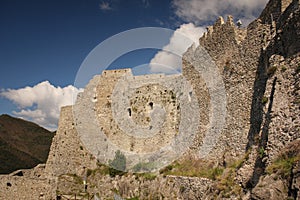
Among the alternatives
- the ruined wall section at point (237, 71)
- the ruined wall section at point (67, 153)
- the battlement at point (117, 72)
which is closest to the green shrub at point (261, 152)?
the ruined wall section at point (237, 71)

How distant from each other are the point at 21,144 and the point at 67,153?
448 inches

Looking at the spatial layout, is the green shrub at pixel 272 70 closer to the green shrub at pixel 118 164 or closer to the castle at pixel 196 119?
the castle at pixel 196 119

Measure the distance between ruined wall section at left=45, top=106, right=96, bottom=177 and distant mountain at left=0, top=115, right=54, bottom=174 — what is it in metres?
6.12

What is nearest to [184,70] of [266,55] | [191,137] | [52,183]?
[191,137]

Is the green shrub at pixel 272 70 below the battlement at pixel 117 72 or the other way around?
below

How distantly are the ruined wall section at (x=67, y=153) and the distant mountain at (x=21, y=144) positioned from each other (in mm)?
6118

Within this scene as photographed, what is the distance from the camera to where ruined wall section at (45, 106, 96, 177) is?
23906 millimetres

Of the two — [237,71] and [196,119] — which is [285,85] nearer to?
[237,71]

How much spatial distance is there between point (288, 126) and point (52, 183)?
53.5 feet

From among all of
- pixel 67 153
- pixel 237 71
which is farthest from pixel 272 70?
pixel 67 153

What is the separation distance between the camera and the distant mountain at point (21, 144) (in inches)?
1176

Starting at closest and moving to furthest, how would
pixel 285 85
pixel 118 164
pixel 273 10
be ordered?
1. pixel 285 85
2. pixel 273 10
3. pixel 118 164

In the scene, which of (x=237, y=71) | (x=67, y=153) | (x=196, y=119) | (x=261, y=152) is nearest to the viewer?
(x=261, y=152)

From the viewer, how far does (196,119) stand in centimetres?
1859
